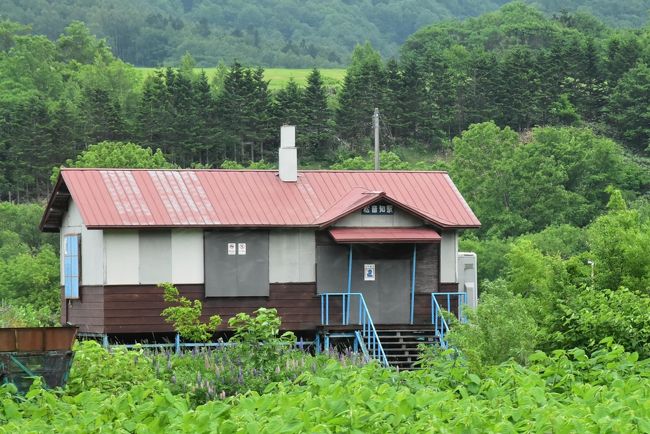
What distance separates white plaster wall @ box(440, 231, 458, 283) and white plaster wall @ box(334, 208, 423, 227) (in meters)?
0.90

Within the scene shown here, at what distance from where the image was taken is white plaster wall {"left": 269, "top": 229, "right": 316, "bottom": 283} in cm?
3353

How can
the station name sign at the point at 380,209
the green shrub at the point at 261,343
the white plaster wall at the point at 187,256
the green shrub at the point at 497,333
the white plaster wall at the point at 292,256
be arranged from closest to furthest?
the green shrub at the point at 497,333 < the green shrub at the point at 261,343 < the white plaster wall at the point at 187,256 < the white plaster wall at the point at 292,256 < the station name sign at the point at 380,209

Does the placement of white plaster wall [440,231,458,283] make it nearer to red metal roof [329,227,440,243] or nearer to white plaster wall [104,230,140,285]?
red metal roof [329,227,440,243]

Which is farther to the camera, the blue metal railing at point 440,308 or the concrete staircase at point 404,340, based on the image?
the blue metal railing at point 440,308

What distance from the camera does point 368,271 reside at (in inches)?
1340

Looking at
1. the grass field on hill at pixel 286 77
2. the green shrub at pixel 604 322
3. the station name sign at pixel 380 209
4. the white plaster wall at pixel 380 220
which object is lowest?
the green shrub at pixel 604 322

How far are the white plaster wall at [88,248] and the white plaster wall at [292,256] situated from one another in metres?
3.79

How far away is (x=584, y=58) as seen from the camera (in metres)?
106

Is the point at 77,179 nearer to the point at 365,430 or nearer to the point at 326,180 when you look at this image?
the point at 326,180

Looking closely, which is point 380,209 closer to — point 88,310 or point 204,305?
point 204,305

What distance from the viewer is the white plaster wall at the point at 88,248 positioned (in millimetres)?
32719

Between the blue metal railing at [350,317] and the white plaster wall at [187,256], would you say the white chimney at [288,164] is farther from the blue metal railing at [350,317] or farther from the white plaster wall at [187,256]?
the blue metal railing at [350,317]

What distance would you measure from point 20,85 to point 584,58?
153 ft

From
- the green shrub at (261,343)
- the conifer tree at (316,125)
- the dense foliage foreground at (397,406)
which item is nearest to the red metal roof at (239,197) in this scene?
the green shrub at (261,343)
